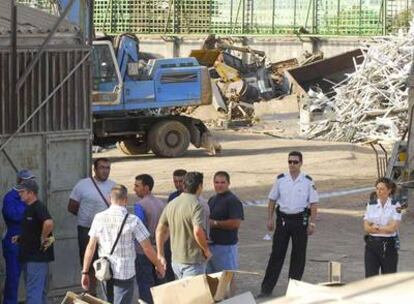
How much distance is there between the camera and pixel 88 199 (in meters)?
11.2

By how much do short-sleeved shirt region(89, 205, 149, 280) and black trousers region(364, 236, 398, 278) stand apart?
260cm

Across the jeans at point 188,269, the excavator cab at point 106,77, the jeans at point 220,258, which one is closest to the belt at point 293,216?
the jeans at point 220,258

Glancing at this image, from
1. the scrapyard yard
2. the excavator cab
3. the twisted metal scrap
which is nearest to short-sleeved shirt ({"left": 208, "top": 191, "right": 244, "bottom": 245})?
the scrapyard yard

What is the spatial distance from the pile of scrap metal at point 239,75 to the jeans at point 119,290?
26226 mm

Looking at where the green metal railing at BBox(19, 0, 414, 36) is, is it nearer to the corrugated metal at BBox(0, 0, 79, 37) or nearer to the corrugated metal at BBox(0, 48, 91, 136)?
the corrugated metal at BBox(0, 0, 79, 37)

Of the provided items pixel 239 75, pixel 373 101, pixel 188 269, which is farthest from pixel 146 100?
pixel 188 269

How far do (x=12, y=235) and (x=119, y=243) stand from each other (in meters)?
1.46

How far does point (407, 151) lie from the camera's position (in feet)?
61.3

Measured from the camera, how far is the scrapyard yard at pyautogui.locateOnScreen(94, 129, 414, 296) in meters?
14.8

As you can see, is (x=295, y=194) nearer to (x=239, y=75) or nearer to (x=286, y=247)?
(x=286, y=247)

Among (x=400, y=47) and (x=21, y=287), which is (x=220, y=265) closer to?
(x=21, y=287)

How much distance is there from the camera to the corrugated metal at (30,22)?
1122 cm

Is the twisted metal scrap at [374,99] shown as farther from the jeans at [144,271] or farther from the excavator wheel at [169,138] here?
the jeans at [144,271]

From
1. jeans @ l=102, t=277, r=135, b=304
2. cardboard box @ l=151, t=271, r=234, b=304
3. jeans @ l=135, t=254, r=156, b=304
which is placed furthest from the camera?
jeans @ l=135, t=254, r=156, b=304
